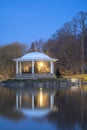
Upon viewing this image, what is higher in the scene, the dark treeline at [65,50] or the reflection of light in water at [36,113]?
the dark treeline at [65,50]

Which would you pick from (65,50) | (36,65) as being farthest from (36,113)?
(65,50)

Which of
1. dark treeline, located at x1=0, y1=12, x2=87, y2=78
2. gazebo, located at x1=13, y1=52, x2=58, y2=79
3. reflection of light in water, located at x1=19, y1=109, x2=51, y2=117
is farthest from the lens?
dark treeline, located at x1=0, y1=12, x2=87, y2=78

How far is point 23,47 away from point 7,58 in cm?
578

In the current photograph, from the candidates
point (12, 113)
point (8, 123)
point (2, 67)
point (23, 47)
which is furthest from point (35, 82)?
point (8, 123)

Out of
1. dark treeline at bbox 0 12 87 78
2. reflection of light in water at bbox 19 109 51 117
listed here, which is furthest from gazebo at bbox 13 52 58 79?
reflection of light in water at bbox 19 109 51 117

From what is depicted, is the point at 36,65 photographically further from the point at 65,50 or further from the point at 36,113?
the point at 36,113

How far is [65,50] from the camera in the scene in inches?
2004

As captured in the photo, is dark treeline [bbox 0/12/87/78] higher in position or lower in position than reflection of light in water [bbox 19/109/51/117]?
higher

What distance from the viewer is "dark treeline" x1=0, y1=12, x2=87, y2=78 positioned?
160 ft

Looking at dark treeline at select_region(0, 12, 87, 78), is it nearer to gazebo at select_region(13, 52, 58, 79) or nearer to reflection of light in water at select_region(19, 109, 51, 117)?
gazebo at select_region(13, 52, 58, 79)

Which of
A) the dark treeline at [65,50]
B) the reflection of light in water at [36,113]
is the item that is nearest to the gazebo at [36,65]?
the dark treeline at [65,50]

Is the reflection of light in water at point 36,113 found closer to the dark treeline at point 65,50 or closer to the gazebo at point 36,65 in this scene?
the gazebo at point 36,65

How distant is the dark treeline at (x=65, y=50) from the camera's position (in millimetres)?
48688

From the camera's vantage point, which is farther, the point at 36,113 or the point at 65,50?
the point at 65,50
